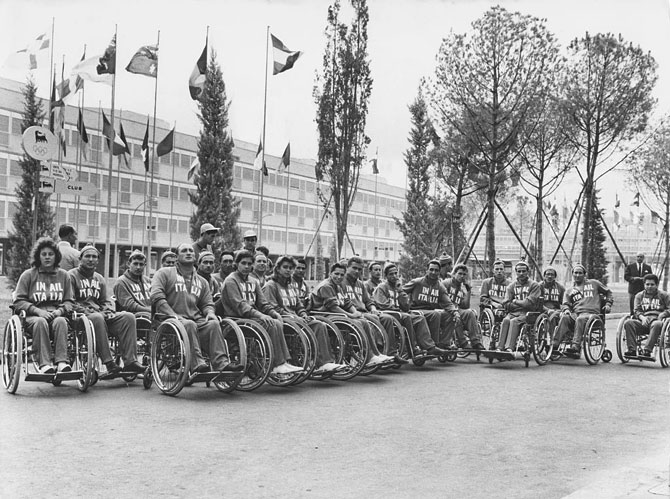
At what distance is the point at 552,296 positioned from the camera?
1304cm

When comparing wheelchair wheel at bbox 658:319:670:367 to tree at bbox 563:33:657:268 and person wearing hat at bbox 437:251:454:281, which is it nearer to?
person wearing hat at bbox 437:251:454:281

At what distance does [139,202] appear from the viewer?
47.1 metres

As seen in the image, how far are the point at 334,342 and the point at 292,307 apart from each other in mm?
643

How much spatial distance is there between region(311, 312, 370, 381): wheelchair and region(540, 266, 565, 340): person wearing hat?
4004mm

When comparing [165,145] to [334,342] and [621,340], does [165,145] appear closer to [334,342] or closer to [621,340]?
[621,340]

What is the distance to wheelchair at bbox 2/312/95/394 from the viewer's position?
312 inches

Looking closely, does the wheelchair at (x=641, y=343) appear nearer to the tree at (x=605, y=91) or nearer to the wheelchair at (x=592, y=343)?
the wheelchair at (x=592, y=343)

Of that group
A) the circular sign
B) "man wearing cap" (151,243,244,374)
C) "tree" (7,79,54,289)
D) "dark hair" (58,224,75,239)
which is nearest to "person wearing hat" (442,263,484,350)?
"man wearing cap" (151,243,244,374)

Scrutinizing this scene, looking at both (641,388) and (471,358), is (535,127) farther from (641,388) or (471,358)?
(641,388)

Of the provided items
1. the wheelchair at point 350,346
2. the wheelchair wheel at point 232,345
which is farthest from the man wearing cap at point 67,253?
the wheelchair at point 350,346

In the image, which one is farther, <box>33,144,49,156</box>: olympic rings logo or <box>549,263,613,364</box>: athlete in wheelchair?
<box>549,263,613,364</box>: athlete in wheelchair

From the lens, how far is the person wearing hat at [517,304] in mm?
11930

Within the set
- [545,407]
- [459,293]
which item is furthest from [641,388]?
[459,293]

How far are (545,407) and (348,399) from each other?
193 cm
